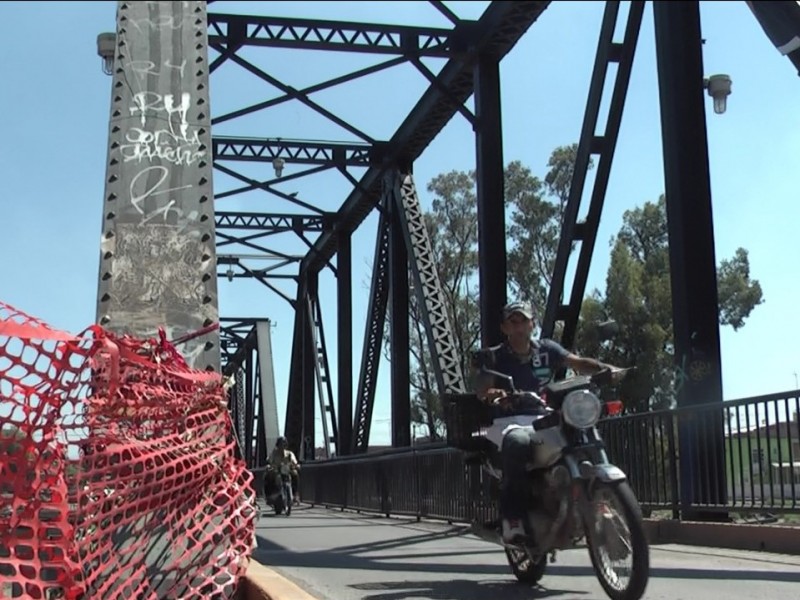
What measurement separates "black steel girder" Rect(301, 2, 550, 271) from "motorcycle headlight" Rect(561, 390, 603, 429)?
841 centimetres

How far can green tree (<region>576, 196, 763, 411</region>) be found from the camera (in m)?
27.3

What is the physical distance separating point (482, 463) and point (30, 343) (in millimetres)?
2770

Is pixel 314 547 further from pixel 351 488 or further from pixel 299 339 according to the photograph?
pixel 299 339

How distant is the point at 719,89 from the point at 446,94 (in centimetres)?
513

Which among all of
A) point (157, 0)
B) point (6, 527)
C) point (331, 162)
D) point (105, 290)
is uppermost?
point (331, 162)

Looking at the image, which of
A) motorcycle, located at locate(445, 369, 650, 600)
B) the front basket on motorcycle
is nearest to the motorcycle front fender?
motorcycle, located at locate(445, 369, 650, 600)

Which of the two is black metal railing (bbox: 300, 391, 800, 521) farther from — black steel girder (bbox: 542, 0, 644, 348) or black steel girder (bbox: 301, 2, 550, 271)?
black steel girder (bbox: 301, 2, 550, 271)

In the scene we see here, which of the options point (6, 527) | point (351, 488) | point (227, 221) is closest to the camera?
point (6, 527)

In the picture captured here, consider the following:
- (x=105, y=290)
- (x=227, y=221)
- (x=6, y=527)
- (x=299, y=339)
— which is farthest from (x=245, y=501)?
(x=299, y=339)

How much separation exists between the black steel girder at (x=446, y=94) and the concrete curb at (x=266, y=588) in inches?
350

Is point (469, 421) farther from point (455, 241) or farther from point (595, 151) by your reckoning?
point (455, 241)

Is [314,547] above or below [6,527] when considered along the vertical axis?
below

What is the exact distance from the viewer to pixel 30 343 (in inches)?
154

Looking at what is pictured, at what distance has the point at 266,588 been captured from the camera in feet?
14.3
